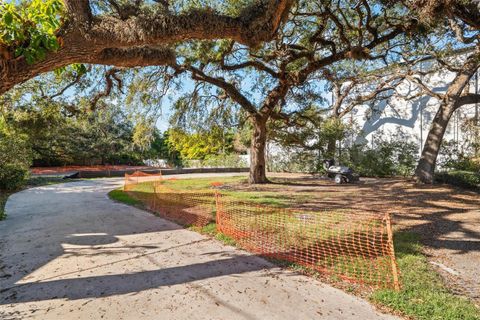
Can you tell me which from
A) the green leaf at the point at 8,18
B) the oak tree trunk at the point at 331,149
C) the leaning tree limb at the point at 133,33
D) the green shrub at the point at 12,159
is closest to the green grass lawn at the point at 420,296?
the leaning tree limb at the point at 133,33

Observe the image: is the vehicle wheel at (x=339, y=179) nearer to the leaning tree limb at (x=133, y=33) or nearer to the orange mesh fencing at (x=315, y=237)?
the orange mesh fencing at (x=315, y=237)

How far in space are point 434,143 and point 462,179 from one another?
184 centimetres

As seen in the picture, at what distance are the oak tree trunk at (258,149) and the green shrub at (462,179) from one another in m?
7.95

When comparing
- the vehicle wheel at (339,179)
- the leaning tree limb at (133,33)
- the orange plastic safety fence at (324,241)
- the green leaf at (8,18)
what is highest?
the leaning tree limb at (133,33)

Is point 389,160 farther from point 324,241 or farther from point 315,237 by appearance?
point 324,241

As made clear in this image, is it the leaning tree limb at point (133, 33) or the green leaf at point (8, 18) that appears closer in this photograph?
the green leaf at point (8, 18)

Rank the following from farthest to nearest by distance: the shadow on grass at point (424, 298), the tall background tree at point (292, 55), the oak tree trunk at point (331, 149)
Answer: the oak tree trunk at point (331, 149) → the tall background tree at point (292, 55) → the shadow on grass at point (424, 298)

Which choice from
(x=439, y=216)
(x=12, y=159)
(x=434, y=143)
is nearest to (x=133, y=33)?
(x=439, y=216)

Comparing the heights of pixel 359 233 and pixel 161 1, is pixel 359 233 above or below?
below

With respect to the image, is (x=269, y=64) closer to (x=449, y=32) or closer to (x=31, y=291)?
(x=449, y=32)

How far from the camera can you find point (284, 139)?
18.5 metres

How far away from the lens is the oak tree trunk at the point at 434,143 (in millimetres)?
11875

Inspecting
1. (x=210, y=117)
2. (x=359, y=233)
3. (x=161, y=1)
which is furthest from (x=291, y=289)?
(x=210, y=117)

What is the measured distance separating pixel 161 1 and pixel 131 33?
320cm
